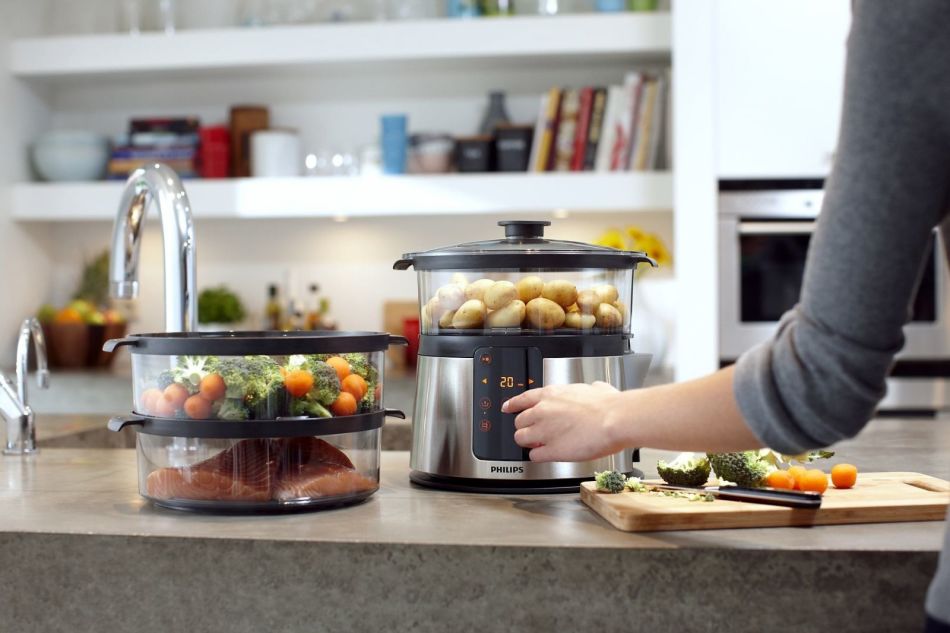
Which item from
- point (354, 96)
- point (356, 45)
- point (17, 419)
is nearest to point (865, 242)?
point (17, 419)

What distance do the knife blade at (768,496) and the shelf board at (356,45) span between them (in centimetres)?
263

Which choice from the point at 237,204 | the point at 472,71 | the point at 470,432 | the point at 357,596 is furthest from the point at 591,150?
the point at 357,596

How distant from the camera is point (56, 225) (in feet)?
13.7

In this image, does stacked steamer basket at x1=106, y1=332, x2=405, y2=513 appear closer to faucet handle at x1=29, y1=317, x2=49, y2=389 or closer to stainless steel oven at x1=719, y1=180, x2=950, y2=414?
faucet handle at x1=29, y1=317, x2=49, y2=389

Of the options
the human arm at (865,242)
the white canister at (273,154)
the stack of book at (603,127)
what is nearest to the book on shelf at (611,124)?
the stack of book at (603,127)

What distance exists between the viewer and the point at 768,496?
1.04 metres

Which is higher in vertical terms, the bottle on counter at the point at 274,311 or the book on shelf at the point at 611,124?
the book on shelf at the point at 611,124

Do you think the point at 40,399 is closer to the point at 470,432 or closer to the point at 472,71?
the point at 472,71

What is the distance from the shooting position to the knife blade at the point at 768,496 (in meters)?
1.02

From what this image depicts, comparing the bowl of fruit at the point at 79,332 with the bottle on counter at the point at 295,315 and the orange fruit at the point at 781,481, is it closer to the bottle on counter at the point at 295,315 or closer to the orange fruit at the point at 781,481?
the bottle on counter at the point at 295,315

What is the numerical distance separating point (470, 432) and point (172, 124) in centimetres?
303

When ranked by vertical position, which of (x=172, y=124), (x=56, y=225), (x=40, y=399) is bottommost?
(x=40, y=399)

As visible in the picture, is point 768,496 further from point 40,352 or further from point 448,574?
point 40,352

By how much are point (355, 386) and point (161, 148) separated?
119 inches
